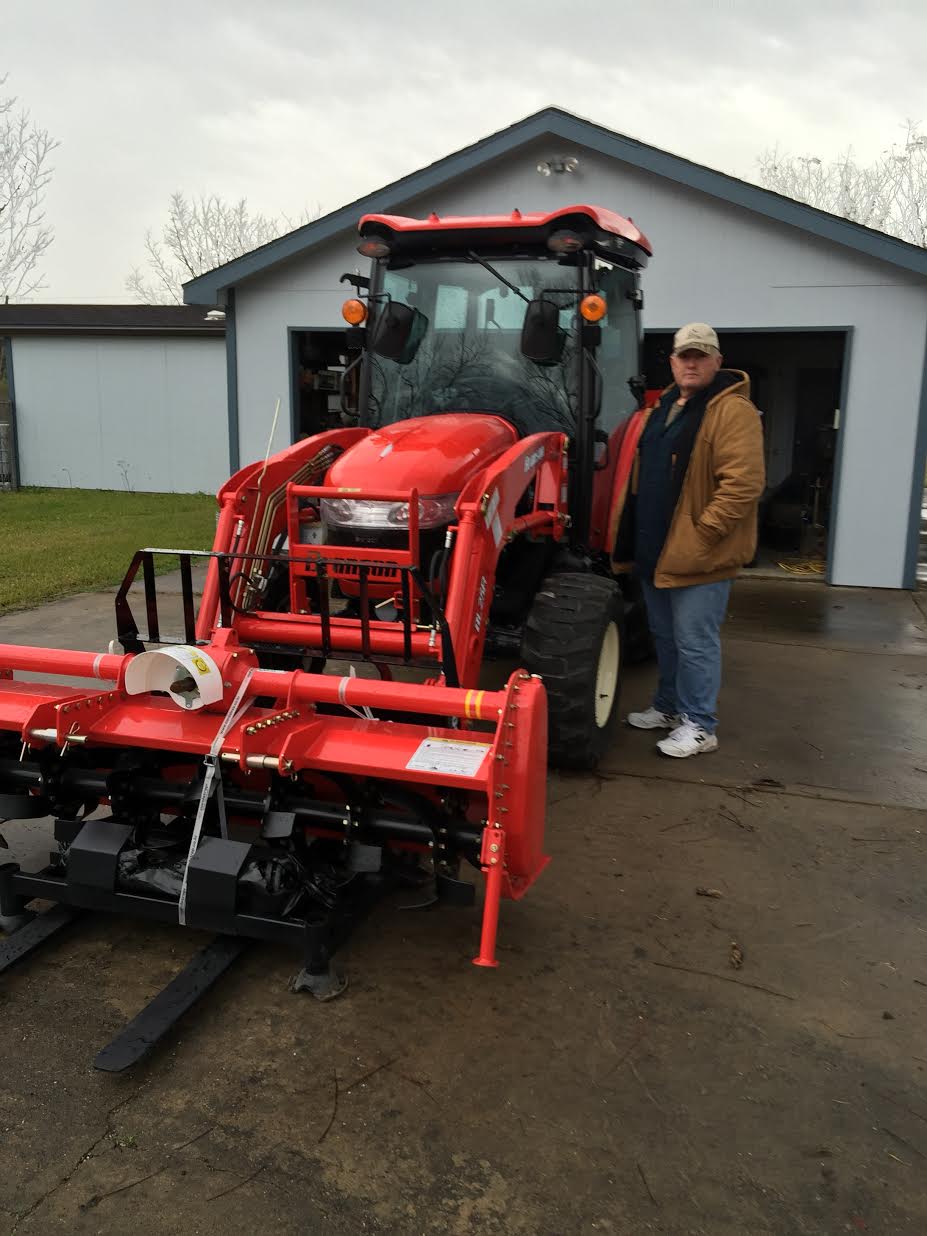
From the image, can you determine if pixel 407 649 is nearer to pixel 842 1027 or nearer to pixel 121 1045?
pixel 121 1045

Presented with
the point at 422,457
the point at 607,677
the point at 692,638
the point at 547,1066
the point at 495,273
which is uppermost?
the point at 495,273

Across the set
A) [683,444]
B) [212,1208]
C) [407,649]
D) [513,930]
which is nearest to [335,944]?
[513,930]

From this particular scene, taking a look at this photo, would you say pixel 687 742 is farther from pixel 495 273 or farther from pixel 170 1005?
pixel 170 1005

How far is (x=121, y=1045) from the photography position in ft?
8.16

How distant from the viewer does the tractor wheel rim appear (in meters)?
4.64

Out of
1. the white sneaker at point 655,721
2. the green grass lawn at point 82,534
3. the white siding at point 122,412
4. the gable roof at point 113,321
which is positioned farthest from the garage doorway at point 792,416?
the gable roof at point 113,321

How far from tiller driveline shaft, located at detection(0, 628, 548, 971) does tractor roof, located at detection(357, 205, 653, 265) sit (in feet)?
8.77

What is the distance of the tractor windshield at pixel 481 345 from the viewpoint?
4840 millimetres

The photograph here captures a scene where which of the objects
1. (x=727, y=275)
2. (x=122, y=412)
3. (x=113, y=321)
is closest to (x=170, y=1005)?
(x=727, y=275)

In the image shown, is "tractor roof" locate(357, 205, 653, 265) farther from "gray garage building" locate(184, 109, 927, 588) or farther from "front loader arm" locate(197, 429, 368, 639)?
"gray garage building" locate(184, 109, 927, 588)

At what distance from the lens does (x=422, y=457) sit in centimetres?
408

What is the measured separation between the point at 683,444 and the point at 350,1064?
306 centimetres

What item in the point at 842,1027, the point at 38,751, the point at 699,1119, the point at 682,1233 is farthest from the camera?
the point at 38,751

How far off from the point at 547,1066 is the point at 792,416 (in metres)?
13.8
